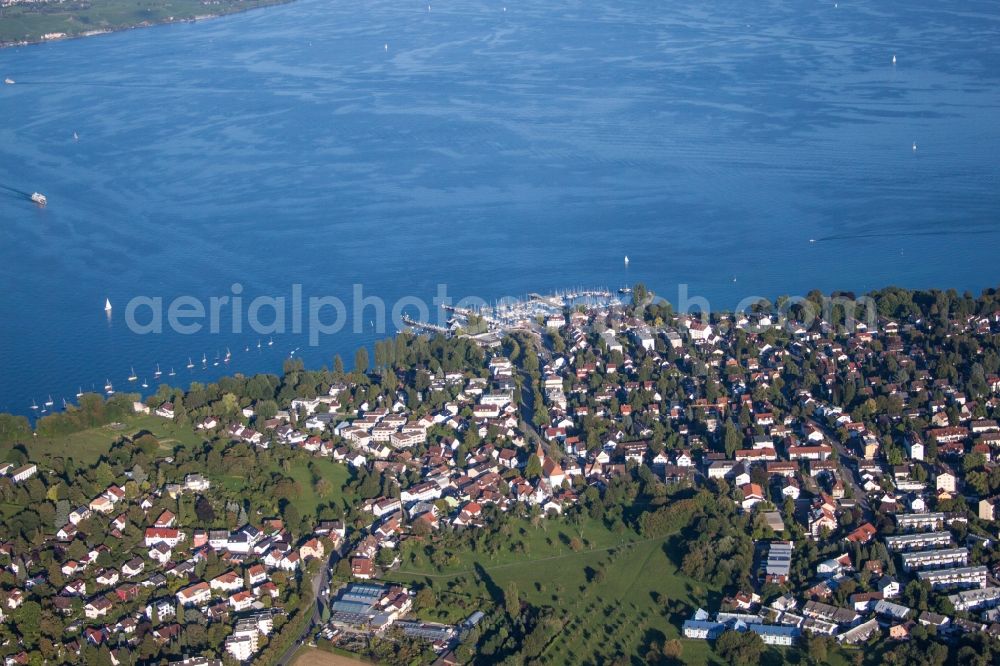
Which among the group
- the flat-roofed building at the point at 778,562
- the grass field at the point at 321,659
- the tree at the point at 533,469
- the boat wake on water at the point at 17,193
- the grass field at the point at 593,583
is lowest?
the grass field at the point at 593,583

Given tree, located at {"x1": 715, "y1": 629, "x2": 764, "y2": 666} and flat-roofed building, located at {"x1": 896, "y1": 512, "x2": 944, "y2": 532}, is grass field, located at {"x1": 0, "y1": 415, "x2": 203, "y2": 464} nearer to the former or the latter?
tree, located at {"x1": 715, "y1": 629, "x2": 764, "y2": 666}

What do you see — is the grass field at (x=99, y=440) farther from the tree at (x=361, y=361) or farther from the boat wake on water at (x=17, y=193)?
the boat wake on water at (x=17, y=193)

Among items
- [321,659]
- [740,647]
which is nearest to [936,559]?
[740,647]

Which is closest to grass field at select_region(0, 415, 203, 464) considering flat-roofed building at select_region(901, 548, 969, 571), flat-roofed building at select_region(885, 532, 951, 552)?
flat-roofed building at select_region(885, 532, 951, 552)

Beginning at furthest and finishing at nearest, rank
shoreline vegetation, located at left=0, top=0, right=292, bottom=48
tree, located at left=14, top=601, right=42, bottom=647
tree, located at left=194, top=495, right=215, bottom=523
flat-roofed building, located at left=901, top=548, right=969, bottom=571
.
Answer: shoreline vegetation, located at left=0, top=0, right=292, bottom=48 < tree, located at left=194, top=495, right=215, bottom=523 < flat-roofed building, located at left=901, top=548, right=969, bottom=571 < tree, located at left=14, top=601, right=42, bottom=647

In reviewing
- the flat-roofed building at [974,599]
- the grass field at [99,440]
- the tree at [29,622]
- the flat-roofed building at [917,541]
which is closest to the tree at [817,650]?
the flat-roofed building at [974,599]

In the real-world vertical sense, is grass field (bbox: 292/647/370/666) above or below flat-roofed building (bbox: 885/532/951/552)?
below
